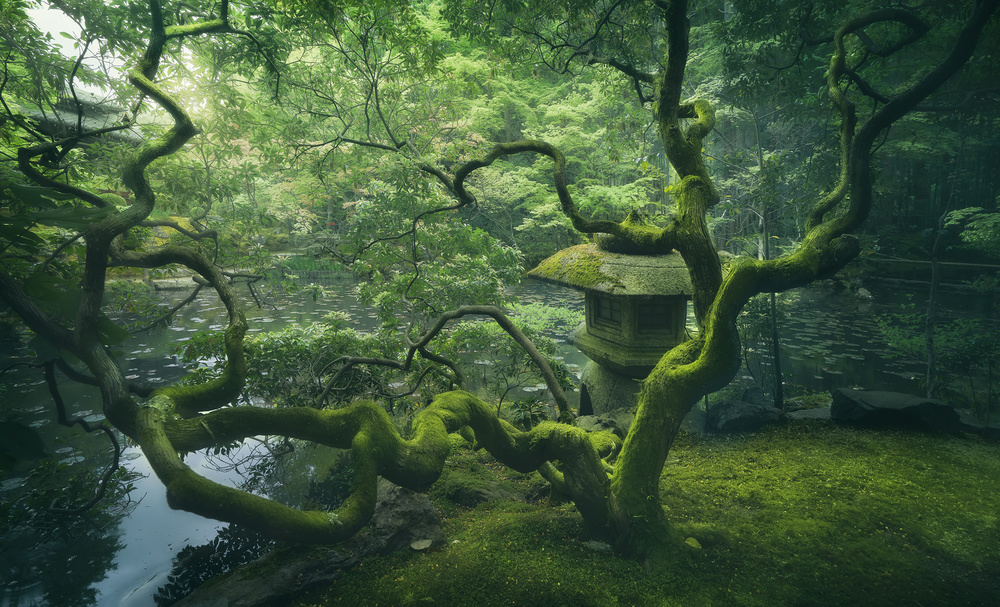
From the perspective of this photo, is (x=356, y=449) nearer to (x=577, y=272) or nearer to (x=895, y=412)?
(x=577, y=272)

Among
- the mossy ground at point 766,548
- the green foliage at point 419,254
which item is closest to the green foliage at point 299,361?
the green foliage at point 419,254

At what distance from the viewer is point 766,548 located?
11.0 feet

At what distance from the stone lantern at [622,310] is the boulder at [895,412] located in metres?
2.17

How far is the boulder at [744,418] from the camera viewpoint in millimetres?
6098

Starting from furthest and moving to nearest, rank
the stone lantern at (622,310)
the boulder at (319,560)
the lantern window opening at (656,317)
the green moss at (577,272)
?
the lantern window opening at (656,317) → the green moss at (577,272) → the stone lantern at (622,310) → the boulder at (319,560)

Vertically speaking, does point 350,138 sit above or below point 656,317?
above

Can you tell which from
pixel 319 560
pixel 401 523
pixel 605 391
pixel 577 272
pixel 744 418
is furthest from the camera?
pixel 605 391

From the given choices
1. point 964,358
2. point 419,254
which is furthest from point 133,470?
point 964,358

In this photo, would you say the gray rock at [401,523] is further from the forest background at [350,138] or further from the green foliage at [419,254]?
the green foliage at [419,254]

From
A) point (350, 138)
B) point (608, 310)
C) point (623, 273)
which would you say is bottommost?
point (608, 310)

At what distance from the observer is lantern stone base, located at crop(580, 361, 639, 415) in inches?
272


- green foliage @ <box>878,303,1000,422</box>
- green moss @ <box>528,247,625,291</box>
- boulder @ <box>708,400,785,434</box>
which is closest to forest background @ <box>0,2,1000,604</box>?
green moss @ <box>528,247,625,291</box>

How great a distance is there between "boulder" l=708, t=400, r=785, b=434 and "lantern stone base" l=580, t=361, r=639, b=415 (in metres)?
1.17

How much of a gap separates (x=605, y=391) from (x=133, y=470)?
253 inches
